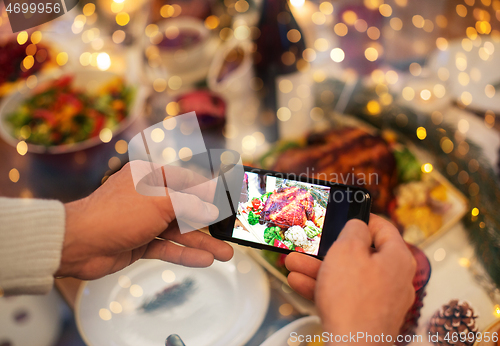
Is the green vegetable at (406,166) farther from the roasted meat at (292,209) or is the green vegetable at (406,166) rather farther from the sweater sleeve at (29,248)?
the sweater sleeve at (29,248)

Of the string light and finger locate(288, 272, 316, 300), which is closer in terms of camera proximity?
finger locate(288, 272, 316, 300)

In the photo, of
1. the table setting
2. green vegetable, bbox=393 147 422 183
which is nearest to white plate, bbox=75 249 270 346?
the table setting

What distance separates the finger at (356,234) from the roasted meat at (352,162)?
18 centimetres

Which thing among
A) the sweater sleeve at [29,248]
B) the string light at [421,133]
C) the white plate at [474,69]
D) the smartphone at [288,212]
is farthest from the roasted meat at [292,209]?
the white plate at [474,69]

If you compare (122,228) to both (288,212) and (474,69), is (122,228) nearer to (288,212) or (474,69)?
(288,212)

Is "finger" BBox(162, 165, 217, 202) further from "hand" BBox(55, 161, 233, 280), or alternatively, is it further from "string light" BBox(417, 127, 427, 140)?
"string light" BBox(417, 127, 427, 140)

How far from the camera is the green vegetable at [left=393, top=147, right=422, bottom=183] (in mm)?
574

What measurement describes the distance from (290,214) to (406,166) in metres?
0.32

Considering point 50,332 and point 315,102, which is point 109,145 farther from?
point 315,102

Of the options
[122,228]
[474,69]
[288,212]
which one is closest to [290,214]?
[288,212]

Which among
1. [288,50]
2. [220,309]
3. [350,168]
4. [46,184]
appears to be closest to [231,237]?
[220,309]

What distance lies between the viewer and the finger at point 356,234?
348 millimetres

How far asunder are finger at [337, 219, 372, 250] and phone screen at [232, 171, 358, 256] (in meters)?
0.02

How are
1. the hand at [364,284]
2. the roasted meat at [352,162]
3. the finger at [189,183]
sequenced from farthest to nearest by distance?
the roasted meat at [352,162], the finger at [189,183], the hand at [364,284]
